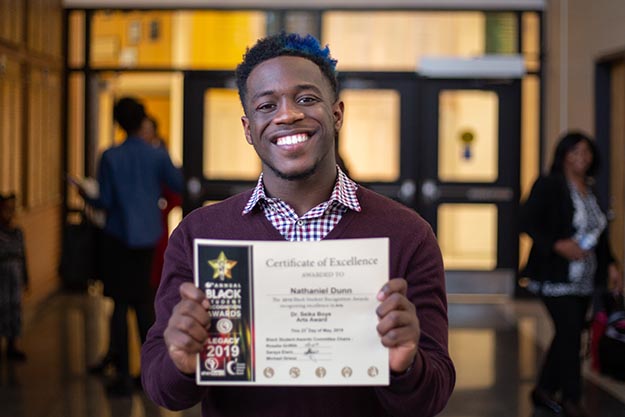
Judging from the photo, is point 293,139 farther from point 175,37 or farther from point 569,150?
point 175,37

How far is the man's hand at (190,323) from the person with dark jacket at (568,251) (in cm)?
379

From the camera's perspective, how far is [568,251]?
5.26m

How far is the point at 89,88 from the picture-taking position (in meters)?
10.6

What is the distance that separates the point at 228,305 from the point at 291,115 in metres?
0.42

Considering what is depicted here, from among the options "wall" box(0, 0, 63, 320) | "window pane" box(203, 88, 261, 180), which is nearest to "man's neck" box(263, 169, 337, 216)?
"wall" box(0, 0, 63, 320)

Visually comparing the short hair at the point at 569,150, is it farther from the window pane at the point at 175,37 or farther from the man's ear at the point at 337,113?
the window pane at the point at 175,37

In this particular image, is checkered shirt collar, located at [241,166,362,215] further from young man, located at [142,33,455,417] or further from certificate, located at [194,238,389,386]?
certificate, located at [194,238,389,386]

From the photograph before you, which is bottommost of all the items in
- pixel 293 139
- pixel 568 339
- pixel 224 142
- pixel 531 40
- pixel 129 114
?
pixel 568 339

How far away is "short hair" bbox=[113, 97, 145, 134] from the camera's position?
241 inches

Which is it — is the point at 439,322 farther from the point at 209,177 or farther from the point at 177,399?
the point at 209,177

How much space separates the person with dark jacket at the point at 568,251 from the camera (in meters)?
5.32

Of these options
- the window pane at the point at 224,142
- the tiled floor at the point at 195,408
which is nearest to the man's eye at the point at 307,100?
the tiled floor at the point at 195,408

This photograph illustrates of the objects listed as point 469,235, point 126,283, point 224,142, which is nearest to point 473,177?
point 469,235

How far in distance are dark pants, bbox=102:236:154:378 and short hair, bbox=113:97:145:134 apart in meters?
0.67
